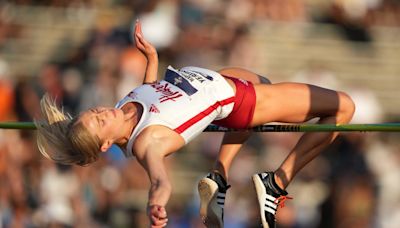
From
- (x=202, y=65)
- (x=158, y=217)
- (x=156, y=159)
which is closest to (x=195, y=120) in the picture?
(x=156, y=159)

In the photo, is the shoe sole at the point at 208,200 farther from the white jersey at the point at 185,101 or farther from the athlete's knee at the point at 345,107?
the athlete's knee at the point at 345,107

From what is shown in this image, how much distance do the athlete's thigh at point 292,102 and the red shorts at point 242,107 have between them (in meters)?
0.04

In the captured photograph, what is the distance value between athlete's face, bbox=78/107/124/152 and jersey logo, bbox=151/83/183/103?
11.1 inches

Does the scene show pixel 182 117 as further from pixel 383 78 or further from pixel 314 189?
pixel 383 78

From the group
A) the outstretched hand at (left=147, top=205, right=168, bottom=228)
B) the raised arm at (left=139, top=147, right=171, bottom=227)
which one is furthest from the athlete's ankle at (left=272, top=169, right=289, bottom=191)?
the outstretched hand at (left=147, top=205, right=168, bottom=228)

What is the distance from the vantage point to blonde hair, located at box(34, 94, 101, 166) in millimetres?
6320

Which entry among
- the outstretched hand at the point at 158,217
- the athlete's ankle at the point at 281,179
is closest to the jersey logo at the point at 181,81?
the athlete's ankle at the point at 281,179

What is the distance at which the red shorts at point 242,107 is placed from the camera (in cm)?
667

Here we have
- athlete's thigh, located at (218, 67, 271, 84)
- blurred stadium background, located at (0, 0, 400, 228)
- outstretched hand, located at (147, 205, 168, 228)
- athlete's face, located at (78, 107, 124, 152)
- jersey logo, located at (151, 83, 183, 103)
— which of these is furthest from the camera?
blurred stadium background, located at (0, 0, 400, 228)

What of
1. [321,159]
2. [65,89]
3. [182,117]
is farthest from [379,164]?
[182,117]

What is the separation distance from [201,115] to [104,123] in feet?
1.84

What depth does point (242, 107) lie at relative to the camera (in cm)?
668

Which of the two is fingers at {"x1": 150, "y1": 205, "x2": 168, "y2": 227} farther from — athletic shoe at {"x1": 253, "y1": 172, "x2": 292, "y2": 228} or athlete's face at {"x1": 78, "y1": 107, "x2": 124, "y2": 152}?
athletic shoe at {"x1": 253, "y1": 172, "x2": 292, "y2": 228}

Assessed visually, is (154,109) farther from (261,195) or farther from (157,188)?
(261,195)
